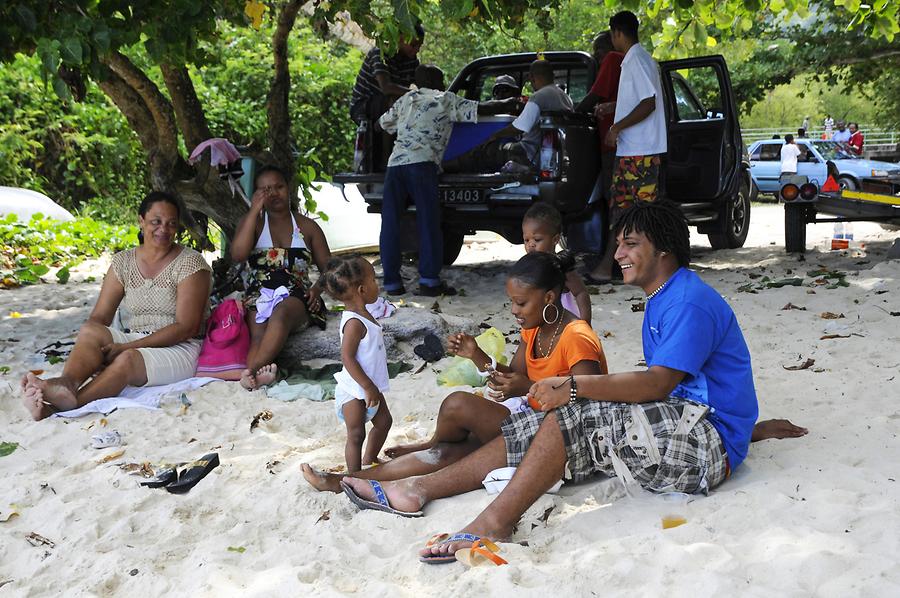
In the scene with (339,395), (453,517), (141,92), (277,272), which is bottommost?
(453,517)

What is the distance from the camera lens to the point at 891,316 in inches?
229

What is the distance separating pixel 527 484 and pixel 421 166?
4.63m

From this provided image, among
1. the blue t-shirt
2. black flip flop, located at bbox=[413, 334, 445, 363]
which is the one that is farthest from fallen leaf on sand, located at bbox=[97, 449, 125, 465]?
the blue t-shirt

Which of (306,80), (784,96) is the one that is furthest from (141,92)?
(784,96)

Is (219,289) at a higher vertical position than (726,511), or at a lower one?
higher

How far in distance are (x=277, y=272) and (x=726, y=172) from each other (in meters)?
5.05

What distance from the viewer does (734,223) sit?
9953 mm

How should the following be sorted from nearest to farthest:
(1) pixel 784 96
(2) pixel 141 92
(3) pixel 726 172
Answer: (2) pixel 141 92 < (3) pixel 726 172 < (1) pixel 784 96

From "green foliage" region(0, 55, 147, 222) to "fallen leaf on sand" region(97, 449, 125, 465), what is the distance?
825cm

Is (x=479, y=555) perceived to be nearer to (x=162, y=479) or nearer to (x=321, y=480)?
(x=321, y=480)

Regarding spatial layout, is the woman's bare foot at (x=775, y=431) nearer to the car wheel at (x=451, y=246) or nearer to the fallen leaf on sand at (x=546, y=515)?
the fallen leaf on sand at (x=546, y=515)

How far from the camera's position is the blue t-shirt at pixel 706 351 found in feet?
9.96

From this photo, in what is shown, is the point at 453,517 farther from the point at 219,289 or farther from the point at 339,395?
the point at 219,289

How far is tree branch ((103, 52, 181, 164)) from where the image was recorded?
269 inches
